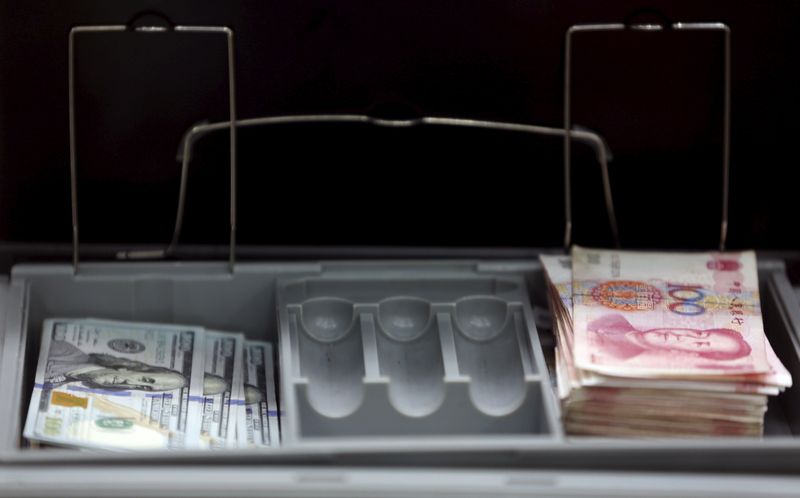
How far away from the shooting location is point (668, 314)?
104 cm

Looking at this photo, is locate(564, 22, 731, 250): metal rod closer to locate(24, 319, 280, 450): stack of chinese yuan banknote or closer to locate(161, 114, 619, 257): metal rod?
locate(161, 114, 619, 257): metal rod

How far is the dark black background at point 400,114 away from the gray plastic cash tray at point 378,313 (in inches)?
2.8

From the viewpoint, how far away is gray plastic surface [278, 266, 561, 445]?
38.3 inches

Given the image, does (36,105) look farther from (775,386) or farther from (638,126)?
(775,386)

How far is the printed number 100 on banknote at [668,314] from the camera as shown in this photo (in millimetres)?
962

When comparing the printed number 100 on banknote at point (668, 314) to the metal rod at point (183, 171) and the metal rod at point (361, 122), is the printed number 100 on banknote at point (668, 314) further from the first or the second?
the metal rod at point (183, 171)

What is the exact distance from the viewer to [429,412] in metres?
0.98

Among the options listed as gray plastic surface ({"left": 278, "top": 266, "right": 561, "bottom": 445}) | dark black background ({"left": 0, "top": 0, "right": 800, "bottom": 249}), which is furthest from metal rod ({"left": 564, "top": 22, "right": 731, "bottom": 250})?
gray plastic surface ({"left": 278, "top": 266, "right": 561, "bottom": 445})

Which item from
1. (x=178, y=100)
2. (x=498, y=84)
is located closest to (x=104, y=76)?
(x=178, y=100)

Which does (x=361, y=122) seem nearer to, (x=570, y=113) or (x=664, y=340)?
(x=570, y=113)

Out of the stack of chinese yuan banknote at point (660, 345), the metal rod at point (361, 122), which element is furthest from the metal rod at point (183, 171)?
the stack of chinese yuan banknote at point (660, 345)

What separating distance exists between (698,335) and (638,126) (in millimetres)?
236

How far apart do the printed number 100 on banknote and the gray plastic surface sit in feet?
0.19

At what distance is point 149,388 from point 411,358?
24cm
